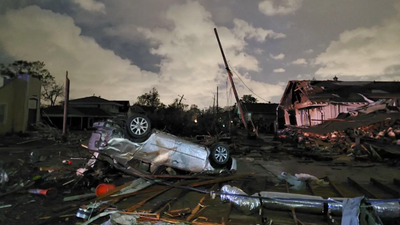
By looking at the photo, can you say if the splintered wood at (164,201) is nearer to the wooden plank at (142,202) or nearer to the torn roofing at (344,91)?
the wooden plank at (142,202)

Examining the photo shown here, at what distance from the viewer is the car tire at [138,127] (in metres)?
6.61

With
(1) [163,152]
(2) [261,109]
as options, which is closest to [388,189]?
(1) [163,152]

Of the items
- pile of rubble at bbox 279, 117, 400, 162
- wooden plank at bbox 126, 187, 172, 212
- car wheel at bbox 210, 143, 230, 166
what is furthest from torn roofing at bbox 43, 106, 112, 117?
wooden plank at bbox 126, 187, 172, 212

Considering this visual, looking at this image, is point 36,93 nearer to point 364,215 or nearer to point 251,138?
point 251,138

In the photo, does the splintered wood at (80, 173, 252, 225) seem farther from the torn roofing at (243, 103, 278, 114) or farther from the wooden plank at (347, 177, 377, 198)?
the torn roofing at (243, 103, 278, 114)

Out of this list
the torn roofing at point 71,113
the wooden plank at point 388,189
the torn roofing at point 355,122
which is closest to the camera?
the wooden plank at point 388,189

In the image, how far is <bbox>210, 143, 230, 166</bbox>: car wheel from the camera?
303 inches

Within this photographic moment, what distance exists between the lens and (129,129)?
662cm

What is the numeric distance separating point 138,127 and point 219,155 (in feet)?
9.13

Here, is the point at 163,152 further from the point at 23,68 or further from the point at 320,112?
the point at 23,68

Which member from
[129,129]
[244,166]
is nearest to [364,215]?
[129,129]

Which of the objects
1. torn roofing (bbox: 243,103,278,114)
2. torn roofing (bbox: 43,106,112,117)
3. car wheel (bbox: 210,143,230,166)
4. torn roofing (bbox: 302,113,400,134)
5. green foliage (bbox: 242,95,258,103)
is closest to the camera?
car wheel (bbox: 210,143,230,166)

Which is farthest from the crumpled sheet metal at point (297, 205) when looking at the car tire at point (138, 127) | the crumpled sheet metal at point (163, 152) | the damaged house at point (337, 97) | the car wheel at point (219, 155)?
the damaged house at point (337, 97)

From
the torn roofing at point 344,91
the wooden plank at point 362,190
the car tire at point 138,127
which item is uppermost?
the torn roofing at point 344,91
